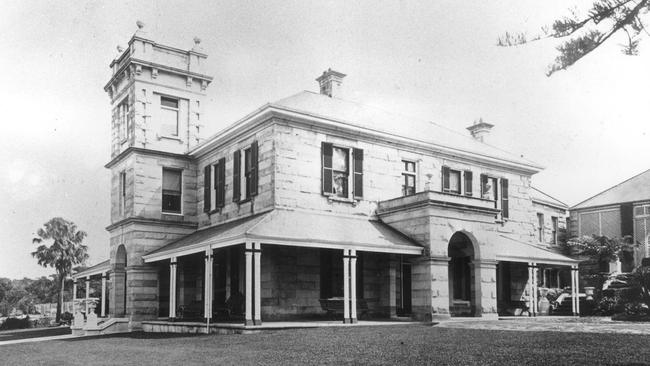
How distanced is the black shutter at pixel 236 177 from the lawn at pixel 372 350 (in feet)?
24.7

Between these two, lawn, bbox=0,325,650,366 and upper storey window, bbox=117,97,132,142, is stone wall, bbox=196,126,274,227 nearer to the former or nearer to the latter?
upper storey window, bbox=117,97,132,142

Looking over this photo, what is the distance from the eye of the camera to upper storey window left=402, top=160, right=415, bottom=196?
78.3 feet

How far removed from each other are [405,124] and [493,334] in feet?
47.1

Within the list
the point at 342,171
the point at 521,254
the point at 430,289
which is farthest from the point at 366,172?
the point at 521,254

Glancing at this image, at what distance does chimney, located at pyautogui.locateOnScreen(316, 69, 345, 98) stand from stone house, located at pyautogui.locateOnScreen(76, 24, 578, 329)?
0.20ft

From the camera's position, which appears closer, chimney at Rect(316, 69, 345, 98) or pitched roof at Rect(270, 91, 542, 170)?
pitched roof at Rect(270, 91, 542, 170)

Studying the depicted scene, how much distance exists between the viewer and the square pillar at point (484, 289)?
20.3m

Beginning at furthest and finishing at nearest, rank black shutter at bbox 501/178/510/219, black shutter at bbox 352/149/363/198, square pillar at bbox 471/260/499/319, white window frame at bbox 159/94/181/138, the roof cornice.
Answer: black shutter at bbox 501/178/510/219
white window frame at bbox 159/94/181/138
the roof cornice
black shutter at bbox 352/149/363/198
square pillar at bbox 471/260/499/319

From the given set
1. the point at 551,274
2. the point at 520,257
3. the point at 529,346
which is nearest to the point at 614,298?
the point at 520,257

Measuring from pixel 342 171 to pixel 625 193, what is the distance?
22150mm

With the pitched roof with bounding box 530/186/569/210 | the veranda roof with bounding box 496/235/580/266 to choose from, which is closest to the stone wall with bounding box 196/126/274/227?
the veranda roof with bounding box 496/235/580/266

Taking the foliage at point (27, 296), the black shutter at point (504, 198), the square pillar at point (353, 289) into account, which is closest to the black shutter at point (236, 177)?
the square pillar at point (353, 289)

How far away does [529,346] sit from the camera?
35.0 feet

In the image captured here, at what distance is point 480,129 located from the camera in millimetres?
31578
